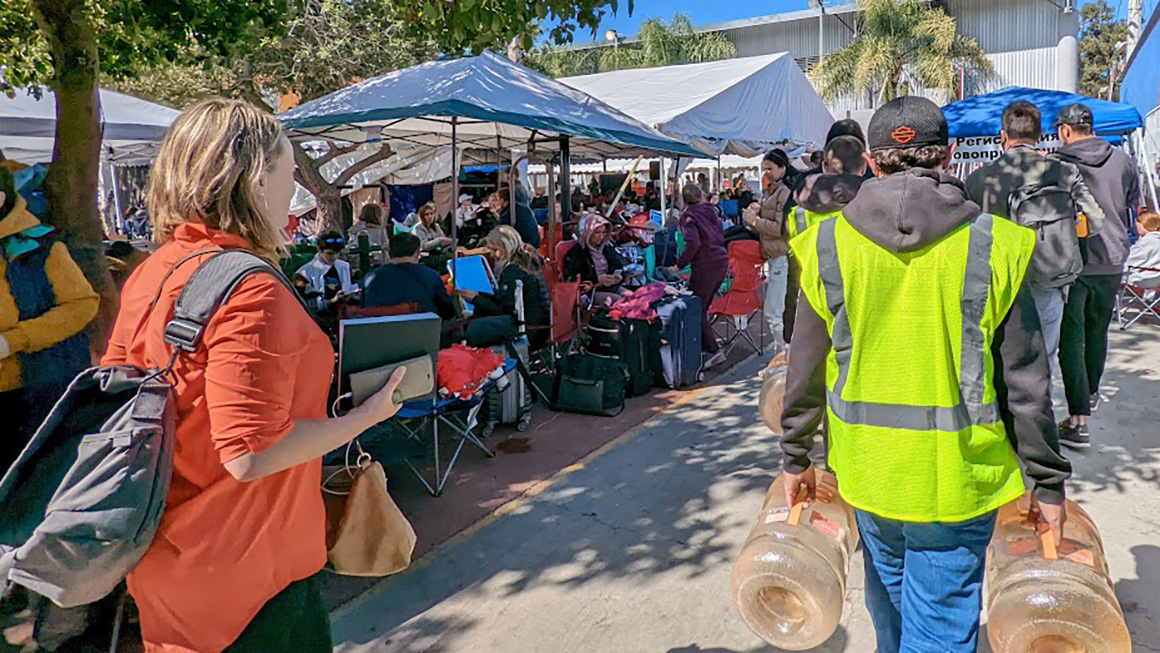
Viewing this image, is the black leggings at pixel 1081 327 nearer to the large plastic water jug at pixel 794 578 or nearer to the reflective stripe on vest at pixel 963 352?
the large plastic water jug at pixel 794 578

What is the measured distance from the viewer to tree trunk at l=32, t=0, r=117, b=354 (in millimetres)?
4574

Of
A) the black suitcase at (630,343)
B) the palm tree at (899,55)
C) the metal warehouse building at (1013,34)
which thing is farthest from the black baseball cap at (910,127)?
the metal warehouse building at (1013,34)

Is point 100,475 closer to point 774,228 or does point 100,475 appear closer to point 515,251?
point 515,251

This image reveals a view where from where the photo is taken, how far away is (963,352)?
1946 millimetres

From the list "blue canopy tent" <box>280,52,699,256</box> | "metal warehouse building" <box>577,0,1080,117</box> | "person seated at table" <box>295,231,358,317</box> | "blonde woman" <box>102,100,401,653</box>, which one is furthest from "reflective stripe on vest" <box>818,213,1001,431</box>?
"metal warehouse building" <box>577,0,1080,117</box>

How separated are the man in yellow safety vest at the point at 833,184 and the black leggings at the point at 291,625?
314cm

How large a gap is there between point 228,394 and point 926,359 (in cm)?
155

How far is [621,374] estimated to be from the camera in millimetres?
6547

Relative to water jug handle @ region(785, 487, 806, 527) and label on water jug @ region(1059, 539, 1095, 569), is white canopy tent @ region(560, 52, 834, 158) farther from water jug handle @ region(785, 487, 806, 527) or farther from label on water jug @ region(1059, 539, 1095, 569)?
label on water jug @ region(1059, 539, 1095, 569)

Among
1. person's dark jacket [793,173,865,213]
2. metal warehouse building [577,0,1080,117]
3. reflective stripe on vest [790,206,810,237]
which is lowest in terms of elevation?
reflective stripe on vest [790,206,810,237]

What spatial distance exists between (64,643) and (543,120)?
220 inches

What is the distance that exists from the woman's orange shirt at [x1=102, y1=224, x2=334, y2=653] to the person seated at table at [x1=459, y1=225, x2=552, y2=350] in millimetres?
4250

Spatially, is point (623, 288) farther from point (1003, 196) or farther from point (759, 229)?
point (1003, 196)

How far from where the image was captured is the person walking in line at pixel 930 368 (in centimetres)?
192
